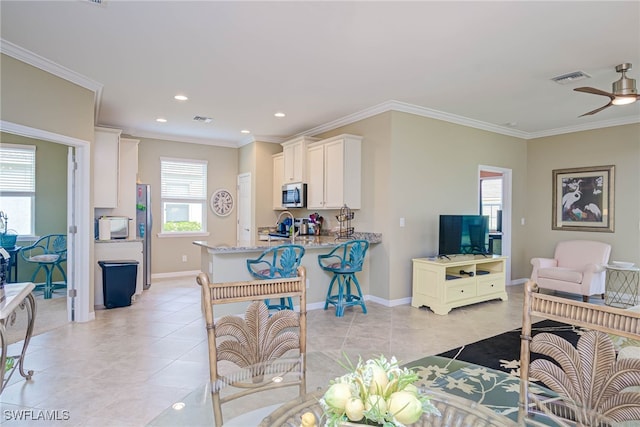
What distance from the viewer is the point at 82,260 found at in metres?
4.15

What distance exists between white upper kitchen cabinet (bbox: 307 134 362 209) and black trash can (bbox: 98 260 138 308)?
286 cm

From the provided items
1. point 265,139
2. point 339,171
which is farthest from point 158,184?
point 339,171

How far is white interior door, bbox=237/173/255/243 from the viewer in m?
7.14

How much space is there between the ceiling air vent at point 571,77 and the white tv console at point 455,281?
237 cm

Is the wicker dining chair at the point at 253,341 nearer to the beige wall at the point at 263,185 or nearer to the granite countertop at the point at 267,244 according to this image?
the granite countertop at the point at 267,244

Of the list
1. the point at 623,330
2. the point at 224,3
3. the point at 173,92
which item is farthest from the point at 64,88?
the point at 623,330

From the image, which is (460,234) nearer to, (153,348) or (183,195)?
(153,348)

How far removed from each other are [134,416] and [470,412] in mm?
2041

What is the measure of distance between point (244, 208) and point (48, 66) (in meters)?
4.21

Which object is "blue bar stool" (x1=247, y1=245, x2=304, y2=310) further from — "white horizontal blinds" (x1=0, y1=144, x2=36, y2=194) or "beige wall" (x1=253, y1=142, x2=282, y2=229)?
"white horizontal blinds" (x1=0, y1=144, x2=36, y2=194)

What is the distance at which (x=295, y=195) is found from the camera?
20.2 feet

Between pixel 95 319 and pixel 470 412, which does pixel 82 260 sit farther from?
pixel 470 412

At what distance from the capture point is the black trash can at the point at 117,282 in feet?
15.5

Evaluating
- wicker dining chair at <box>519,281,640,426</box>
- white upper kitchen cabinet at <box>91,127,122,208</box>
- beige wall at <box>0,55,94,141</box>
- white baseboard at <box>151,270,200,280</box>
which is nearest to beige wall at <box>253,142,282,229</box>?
white baseboard at <box>151,270,200,280</box>
